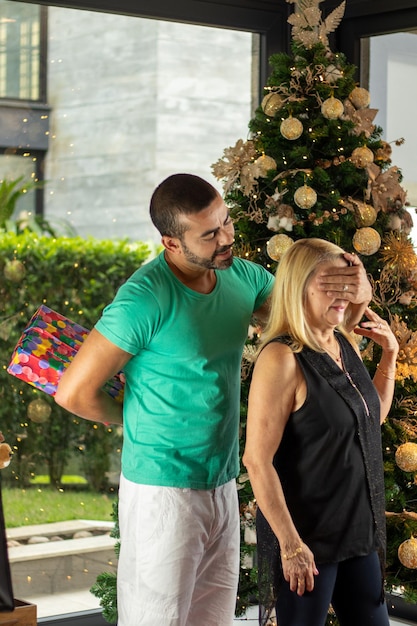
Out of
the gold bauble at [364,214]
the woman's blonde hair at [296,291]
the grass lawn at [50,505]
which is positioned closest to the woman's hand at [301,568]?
the woman's blonde hair at [296,291]

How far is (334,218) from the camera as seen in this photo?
3277 millimetres

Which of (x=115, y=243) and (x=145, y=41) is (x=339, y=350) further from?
(x=145, y=41)

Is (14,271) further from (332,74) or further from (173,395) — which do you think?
(173,395)

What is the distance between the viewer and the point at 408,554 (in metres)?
3.25

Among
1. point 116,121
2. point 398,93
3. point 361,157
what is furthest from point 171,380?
point 398,93

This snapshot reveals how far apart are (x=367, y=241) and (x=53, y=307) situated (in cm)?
118

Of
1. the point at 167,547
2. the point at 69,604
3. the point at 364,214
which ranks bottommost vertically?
the point at 69,604

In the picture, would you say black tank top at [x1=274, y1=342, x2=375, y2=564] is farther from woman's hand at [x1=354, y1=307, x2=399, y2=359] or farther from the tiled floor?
the tiled floor

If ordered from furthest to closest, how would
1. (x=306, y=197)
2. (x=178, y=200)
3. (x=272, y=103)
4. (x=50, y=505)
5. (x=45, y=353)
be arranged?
(x=50, y=505) → (x=272, y=103) → (x=306, y=197) → (x=45, y=353) → (x=178, y=200)

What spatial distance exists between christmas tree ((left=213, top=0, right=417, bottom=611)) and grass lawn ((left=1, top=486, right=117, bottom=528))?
26.1 inches

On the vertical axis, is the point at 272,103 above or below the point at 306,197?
above

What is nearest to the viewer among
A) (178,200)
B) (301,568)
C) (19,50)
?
(301,568)

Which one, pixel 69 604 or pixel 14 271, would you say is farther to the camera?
pixel 69 604

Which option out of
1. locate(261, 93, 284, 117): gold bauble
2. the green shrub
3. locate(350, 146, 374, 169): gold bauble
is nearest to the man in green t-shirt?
locate(350, 146, 374, 169): gold bauble
